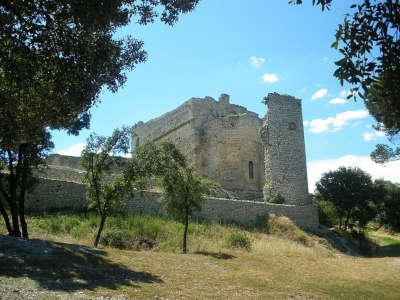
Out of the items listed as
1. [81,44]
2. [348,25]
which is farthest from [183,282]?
[348,25]

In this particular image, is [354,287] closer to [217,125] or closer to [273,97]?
[273,97]

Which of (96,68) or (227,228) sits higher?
(96,68)

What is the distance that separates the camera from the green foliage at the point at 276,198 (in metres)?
27.4

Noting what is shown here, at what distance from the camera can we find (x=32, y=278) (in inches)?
398

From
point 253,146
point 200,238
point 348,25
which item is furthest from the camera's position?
point 253,146

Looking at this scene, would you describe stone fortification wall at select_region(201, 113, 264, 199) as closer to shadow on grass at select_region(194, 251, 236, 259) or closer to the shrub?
shadow on grass at select_region(194, 251, 236, 259)

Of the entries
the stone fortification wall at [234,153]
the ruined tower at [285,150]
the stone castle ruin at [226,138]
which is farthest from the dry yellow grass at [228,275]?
the stone fortification wall at [234,153]

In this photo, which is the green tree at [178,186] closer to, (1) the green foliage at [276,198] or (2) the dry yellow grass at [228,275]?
(2) the dry yellow grass at [228,275]

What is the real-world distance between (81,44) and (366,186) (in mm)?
23265

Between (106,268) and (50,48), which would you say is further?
(106,268)

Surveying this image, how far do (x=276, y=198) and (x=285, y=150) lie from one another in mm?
3027

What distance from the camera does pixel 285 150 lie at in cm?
2844

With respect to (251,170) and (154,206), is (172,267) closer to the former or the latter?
(154,206)

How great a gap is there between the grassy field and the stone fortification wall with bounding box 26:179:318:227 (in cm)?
192
